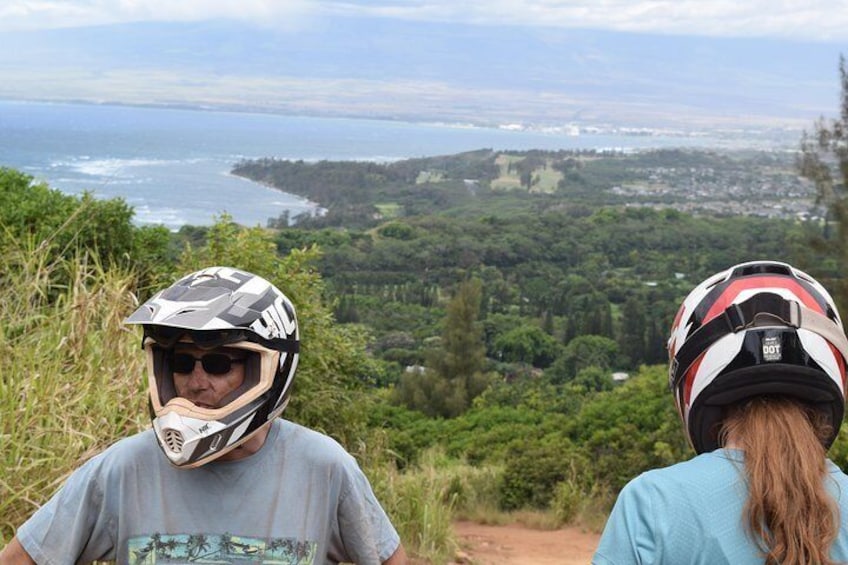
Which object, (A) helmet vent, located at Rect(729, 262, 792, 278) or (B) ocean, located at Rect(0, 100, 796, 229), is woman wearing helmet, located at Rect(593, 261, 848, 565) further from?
(B) ocean, located at Rect(0, 100, 796, 229)

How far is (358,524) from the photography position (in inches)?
89.0

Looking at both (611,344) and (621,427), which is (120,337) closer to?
(621,427)

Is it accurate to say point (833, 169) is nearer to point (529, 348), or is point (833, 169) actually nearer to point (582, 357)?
point (582, 357)

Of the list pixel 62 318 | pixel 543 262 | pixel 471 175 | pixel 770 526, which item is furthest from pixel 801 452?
pixel 471 175

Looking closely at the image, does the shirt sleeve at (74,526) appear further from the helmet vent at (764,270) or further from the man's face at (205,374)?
the helmet vent at (764,270)

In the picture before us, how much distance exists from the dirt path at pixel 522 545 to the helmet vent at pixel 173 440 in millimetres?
5922

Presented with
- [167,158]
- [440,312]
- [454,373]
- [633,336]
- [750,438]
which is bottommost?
[440,312]

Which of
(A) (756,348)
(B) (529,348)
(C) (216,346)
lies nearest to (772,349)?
(A) (756,348)

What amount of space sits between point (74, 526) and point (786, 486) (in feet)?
4.19

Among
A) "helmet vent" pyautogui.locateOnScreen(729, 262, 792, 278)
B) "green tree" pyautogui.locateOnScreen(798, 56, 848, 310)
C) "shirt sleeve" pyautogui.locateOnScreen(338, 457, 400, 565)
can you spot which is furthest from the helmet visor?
"green tree" pyautogui.locateOnScreen(798, 56, 848, 310)

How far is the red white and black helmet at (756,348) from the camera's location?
1.74 meters

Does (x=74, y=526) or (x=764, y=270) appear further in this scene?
(x=74, y=526)

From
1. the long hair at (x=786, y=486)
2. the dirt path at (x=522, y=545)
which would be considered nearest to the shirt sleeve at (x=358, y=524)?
the long hair at (x=786, y=486)

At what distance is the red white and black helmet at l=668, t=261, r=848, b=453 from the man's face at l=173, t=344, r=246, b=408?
2.89ft
